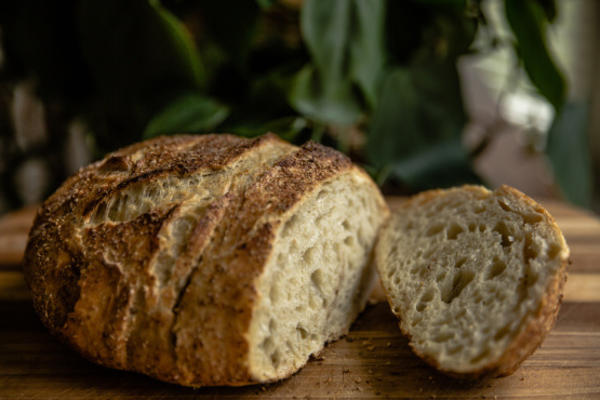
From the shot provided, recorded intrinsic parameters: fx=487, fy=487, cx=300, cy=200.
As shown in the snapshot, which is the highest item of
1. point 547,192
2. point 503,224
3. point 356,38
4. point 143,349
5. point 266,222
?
point 356,38

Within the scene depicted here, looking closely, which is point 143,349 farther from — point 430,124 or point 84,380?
point 430,124

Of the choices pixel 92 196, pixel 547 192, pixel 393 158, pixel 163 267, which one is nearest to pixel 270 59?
pixel 393 158

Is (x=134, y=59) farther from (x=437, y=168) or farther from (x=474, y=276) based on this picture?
(x=474, y=276)

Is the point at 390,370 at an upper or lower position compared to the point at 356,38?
lower

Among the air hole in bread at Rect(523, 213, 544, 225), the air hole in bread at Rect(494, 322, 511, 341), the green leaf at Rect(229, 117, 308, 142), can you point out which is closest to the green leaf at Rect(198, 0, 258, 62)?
the green leaf at Rect(229, 117, 308, 142)

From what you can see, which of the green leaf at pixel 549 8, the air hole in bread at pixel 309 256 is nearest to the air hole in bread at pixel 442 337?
the air hole in bread at pixel 309 256

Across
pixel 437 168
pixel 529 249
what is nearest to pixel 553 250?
pixel 529 249

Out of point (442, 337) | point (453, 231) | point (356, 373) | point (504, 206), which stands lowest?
point (356, 373)
